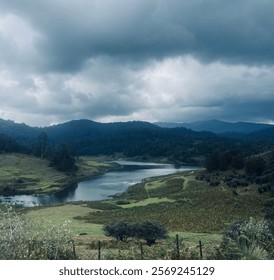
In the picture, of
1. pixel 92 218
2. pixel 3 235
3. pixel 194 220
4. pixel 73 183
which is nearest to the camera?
pixel 3 235

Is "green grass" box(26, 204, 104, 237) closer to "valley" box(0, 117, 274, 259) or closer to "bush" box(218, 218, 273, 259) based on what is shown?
"valley" box(0, 117, 274, 259)

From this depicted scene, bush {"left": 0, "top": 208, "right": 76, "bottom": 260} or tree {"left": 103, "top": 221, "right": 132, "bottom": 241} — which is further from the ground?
bush {"left": 0, "top": 208, "right": 76, "bottom": 260}

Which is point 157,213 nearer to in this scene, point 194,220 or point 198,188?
point 194,220

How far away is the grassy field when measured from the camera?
131m

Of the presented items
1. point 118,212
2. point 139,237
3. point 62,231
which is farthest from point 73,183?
point 62,231

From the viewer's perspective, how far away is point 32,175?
498ft

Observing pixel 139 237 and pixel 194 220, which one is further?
pixel 194 220

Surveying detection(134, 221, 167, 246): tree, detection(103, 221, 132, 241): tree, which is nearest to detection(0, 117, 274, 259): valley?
detection(103, 221, 132, 241): tree

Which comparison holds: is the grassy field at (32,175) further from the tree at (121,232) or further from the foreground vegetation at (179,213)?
the tree at (121,232)

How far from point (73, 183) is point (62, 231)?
123 meters

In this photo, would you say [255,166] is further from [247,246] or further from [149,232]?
[247,246]

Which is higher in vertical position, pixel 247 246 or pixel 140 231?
pixel 247 246

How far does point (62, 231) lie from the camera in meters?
23.1

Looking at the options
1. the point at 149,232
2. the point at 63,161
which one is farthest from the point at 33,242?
the point at 63,161
